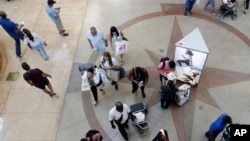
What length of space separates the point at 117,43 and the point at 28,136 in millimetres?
3642

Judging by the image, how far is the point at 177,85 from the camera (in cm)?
724

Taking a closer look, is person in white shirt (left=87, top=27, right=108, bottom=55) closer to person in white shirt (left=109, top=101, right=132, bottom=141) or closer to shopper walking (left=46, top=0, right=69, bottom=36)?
shopper walking (left=46, top=0, right=69, bottom=36)

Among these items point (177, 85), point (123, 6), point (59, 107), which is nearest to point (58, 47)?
point (59, 107)

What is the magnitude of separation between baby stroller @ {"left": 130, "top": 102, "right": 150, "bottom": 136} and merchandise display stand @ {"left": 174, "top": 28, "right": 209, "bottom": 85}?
138 cm

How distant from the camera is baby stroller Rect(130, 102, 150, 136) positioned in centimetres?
619

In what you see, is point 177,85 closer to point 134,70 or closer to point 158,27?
point 134,70

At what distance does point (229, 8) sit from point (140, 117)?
5572 millimetres

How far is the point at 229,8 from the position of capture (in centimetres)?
881

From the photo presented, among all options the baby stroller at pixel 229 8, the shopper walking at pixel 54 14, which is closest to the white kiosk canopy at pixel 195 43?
the baby stroller at pixel 229 8

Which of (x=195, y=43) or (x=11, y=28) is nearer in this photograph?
(x=195, y=43)

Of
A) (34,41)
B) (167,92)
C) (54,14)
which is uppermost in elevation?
(54,14)

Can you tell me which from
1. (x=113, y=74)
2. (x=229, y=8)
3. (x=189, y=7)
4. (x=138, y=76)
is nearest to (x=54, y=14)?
(x=113, y=74)

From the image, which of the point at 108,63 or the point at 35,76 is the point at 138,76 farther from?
the point at 35,76

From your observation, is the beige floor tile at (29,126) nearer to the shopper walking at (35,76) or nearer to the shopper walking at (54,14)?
the shopper walking at (35,76)
